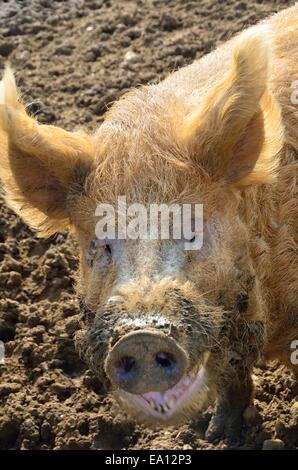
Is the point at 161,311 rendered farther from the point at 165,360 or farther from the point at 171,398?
the point at 171,398

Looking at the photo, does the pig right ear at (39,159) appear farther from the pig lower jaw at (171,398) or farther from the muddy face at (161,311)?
the pig lower jaw at (171,398)

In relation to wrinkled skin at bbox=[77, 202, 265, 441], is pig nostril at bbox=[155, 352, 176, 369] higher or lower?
lower

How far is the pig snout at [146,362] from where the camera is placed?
11.2 feet

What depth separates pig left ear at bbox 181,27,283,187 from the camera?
3.84 metres

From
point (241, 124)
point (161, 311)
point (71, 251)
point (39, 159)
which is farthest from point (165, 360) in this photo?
point (71, 251)

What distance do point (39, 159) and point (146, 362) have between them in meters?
1.25

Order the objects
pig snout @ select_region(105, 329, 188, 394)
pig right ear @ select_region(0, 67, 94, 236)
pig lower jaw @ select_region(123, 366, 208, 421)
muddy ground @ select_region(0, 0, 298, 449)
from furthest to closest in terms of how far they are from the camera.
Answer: muddy ground @ select_region(0, 0, 298, 449) < pig right ear @ select_region(0, 67, 94, 236) < pig lower jaw @ select_region(123, 366, 208, 421) < pig snout @ select_region(105, 329, 188, 394)

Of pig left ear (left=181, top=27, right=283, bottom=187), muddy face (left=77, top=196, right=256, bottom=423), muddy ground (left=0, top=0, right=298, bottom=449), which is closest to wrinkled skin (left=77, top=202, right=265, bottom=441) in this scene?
muddy face (left=77, top=196, right=256, bottom=423)

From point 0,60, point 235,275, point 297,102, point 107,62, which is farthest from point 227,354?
point 0,60

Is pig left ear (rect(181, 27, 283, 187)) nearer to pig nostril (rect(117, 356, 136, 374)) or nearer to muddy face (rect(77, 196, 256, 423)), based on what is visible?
muddy face (rect(77, 196, 256, 423))

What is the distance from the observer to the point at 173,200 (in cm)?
383

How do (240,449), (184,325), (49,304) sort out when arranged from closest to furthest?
(184,325) < (240,449) < (49,304)
